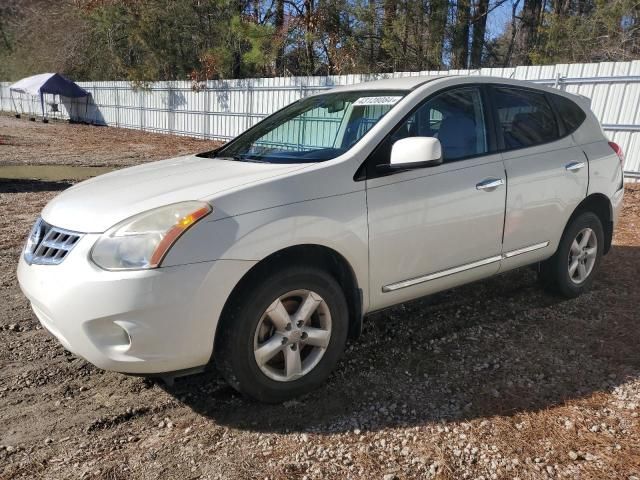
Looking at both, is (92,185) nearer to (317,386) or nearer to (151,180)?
(151,180)

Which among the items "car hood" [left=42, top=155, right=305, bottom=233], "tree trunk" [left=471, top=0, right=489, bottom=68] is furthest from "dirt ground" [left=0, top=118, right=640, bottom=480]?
"tree trunk" [left=471, top=0, right=489, bottom=68]

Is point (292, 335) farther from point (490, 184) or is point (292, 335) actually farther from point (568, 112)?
point (568, 112)

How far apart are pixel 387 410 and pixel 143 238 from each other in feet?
5.05

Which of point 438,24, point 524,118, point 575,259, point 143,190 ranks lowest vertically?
point 575,259

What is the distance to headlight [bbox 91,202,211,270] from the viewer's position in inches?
91.2

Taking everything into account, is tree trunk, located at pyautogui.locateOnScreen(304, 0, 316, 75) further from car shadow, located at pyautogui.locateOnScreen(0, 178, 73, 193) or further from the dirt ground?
the dirt ground

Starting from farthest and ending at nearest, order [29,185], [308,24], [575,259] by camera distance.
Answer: [308,24] → [29,185] → [575,259]

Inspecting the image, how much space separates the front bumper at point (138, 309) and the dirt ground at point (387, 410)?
1.47ft

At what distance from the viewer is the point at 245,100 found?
18.5 metres

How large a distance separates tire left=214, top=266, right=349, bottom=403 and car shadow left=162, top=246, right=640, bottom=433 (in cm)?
16

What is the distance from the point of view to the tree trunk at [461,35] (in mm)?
15820

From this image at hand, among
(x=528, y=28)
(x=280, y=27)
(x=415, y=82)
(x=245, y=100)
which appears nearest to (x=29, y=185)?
(x=415, y=82)

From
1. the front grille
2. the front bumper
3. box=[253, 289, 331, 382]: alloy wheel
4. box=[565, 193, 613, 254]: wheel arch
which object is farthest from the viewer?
box=[565, 193, 613, 254]: wheel arch

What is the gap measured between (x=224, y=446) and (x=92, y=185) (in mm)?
1717
